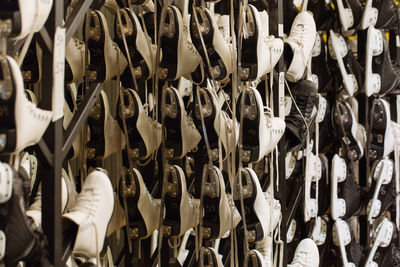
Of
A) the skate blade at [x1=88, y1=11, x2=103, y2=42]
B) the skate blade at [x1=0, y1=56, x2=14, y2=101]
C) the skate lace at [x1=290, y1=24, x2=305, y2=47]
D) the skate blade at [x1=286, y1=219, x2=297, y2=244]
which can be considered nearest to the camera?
the skate blade at [x1=0, y1=56, x2=14, y2=101]

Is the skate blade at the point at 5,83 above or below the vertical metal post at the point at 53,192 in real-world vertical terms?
above

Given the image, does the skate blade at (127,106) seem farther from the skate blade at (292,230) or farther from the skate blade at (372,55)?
the skate blade at (372,55)

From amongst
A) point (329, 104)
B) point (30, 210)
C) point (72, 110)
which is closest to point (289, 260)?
point (329, 104)

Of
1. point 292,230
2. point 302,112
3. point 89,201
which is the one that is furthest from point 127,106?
point 292,230

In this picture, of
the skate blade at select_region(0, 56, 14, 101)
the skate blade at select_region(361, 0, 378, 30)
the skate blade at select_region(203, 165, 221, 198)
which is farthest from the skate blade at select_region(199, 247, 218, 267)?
the skate blade at select_region(361, 0, 378, 30)

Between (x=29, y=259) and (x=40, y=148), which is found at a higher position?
(x=40, y=148)

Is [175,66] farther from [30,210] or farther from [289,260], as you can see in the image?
[289,260]

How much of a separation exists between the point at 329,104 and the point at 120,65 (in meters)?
1.05

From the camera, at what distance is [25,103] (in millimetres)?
1217

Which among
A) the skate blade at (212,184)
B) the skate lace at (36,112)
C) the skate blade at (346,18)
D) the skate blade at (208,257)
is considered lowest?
the skate blade at (208,257)

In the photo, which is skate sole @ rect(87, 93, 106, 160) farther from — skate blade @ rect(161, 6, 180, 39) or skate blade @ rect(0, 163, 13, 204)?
skate blade @ rect(0, 163, 13, 204)

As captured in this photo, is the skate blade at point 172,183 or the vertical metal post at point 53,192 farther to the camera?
the skate blade at point 172,183

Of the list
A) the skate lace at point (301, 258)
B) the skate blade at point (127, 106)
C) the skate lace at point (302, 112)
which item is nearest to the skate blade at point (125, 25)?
the skate blade at point (127, 106)

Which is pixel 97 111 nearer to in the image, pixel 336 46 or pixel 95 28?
pixel 95 28
